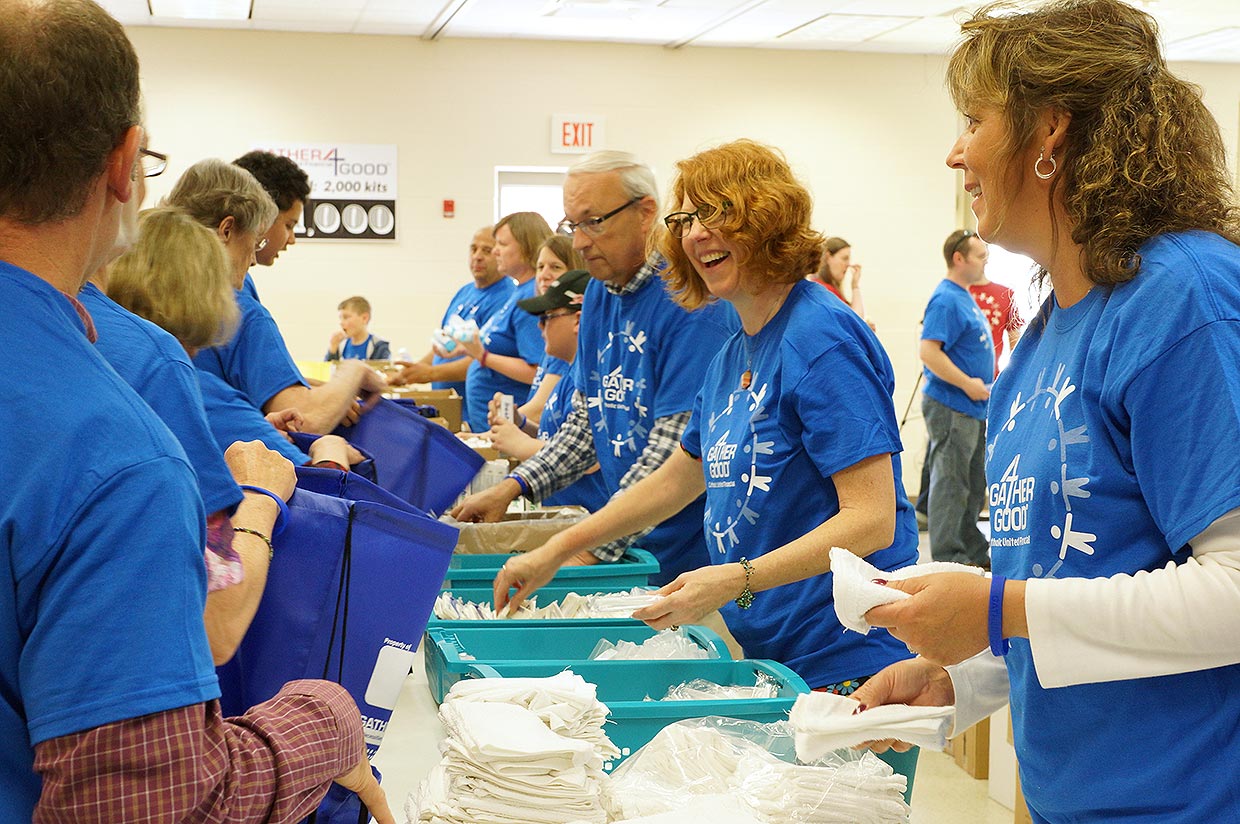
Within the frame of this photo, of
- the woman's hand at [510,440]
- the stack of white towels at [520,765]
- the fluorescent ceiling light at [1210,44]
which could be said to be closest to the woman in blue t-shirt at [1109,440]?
the stack of white towels at [520,765]

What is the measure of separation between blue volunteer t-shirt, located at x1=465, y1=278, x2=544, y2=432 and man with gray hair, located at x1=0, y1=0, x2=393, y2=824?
4511 millimetres

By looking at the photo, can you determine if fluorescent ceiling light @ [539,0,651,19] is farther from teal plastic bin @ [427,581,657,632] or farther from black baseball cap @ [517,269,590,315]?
teal plastic bin @ [427,581,657,632]

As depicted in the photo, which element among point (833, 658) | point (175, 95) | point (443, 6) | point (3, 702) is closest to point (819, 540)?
point (833, 658)

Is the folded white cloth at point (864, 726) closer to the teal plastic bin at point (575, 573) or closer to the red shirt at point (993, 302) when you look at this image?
the teal plastic bin at point (575, 573)

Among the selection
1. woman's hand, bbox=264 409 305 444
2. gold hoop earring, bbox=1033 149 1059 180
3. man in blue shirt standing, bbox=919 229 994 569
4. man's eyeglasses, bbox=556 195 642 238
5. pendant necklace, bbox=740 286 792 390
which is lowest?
man in blue shirt standing, bbox=919 229 994 569

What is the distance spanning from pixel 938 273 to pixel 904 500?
8503 mm

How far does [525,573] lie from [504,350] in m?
3.55

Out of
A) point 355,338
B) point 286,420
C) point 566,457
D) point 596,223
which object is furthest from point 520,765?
point 355,338

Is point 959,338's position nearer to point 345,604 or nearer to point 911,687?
point 911,687

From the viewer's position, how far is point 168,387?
1293mm

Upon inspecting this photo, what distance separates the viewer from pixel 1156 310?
1112mm

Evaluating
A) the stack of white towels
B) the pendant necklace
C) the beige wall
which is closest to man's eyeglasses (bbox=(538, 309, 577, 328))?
the pendant necklace

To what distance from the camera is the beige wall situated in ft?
29.8

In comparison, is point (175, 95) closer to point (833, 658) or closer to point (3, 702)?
point (833, 658)
